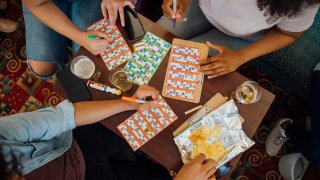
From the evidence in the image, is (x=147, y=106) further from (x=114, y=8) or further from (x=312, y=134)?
(x=312, y=134)

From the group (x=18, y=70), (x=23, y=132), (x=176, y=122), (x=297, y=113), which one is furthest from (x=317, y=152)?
(x=18, y=70)

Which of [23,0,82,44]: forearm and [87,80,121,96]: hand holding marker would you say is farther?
[23,0,82,44]: forearm

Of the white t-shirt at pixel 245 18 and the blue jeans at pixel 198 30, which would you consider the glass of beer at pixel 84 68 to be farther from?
the white t-shirt at pixel 245 18

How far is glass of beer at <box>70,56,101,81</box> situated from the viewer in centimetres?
133

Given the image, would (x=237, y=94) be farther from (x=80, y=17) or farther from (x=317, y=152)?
(x=80, y=17)

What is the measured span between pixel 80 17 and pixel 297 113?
1559mm

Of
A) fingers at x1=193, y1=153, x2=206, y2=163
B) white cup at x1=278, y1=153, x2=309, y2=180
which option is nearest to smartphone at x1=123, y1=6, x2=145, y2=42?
fingers at x1=193, y1=153, x2=206, y2=163

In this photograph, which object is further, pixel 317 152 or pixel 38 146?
pixel 317 152

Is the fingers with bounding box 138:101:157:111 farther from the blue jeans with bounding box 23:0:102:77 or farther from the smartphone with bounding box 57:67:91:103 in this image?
the blue jeans with bounding box 23:0:102:77

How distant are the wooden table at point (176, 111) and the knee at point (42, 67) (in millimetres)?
382

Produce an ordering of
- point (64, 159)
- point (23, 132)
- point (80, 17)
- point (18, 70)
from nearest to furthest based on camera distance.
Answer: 1. point (23, 132)
2. point (64, 159)
3. point (80, 17)
4. point (18, 70)

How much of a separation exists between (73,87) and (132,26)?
390 mm

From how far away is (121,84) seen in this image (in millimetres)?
1325

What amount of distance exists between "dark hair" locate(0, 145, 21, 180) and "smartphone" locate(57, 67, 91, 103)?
15.9 inches
